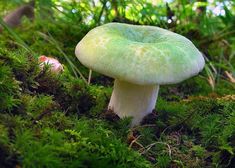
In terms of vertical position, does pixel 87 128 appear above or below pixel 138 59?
below

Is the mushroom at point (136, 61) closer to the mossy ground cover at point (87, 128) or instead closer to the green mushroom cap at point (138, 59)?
the green mushroom cap at point (138, 59)

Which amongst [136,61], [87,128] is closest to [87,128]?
[87,128]

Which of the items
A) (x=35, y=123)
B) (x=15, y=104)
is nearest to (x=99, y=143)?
(x=35, y=123)

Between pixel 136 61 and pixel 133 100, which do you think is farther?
pixel 133 100

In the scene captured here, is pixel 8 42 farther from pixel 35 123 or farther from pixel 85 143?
pixel 85 143

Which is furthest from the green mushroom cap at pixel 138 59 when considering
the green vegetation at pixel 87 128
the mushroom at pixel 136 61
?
the green vegetation at pixel 87 128

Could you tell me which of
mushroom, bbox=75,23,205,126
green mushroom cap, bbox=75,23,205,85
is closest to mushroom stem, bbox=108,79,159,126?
mushroom, bbox=75,23,205,126

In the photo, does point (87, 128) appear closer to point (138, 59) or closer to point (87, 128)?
point (87, 128)
